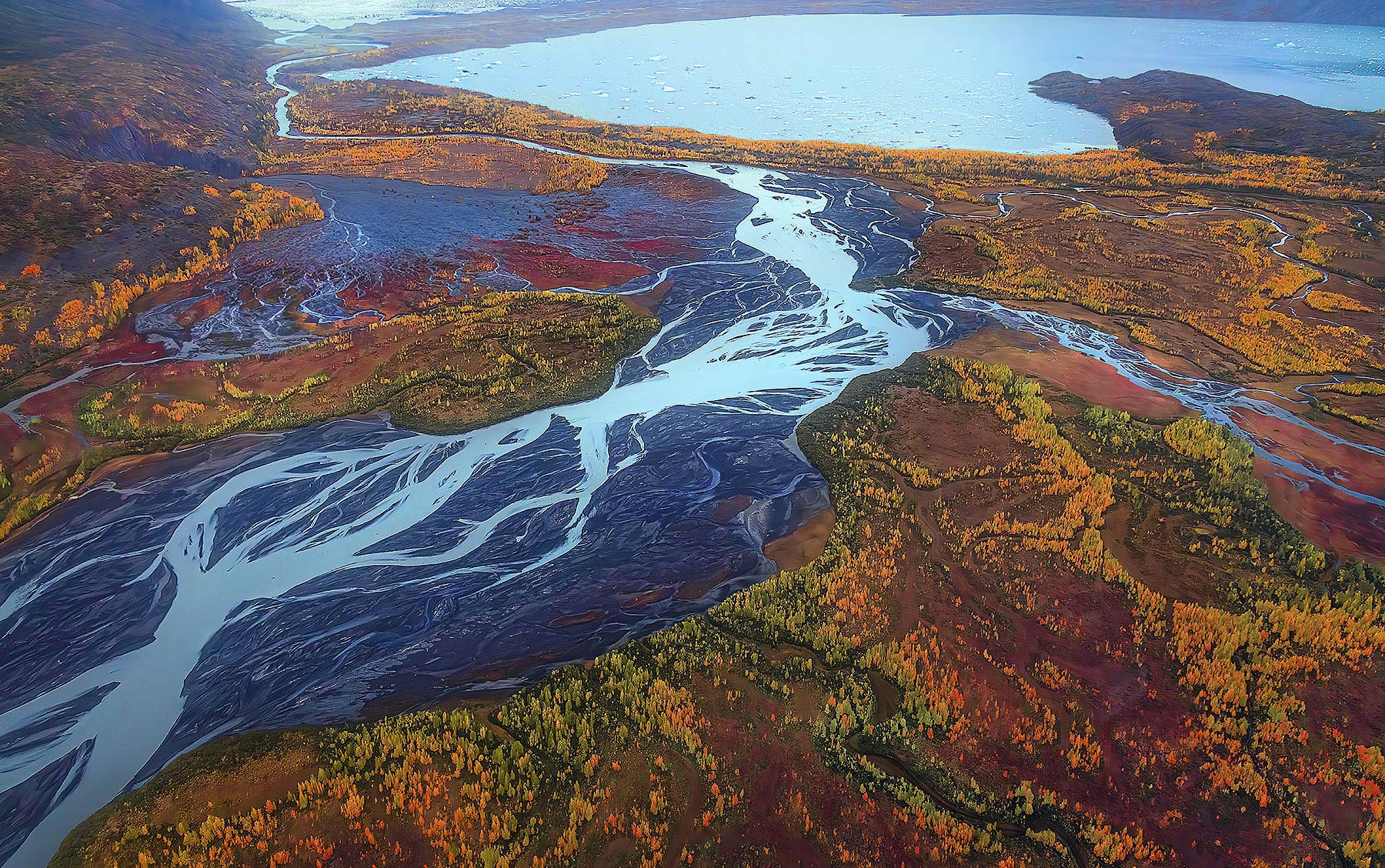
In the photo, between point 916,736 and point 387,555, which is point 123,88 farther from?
point 916,736

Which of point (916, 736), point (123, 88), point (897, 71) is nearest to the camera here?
point (916, 736)

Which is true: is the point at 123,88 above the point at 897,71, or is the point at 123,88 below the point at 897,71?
below

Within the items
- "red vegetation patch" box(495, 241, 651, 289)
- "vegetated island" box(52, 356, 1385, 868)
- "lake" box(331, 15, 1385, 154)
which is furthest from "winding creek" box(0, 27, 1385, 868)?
"lake" box(331, 15, 1385, 154)

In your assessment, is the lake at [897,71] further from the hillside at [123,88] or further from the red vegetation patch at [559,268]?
the red vegetation patch at [559,268]

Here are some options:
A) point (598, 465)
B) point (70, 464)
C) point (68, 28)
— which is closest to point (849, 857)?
point (598, 465)

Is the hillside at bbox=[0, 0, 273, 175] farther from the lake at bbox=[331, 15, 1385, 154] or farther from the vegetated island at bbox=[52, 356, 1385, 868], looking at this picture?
the vegetated island at bbox=[52, 356, 1385, 868]

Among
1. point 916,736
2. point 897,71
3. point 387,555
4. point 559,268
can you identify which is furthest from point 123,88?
point 897,71

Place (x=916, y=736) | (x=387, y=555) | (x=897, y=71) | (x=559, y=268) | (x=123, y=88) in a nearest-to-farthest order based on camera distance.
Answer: (x=916, y=736) < (x=387, y=555) < (x=559, y=268) < (x=123, y=88) < (x=897, y=71)
